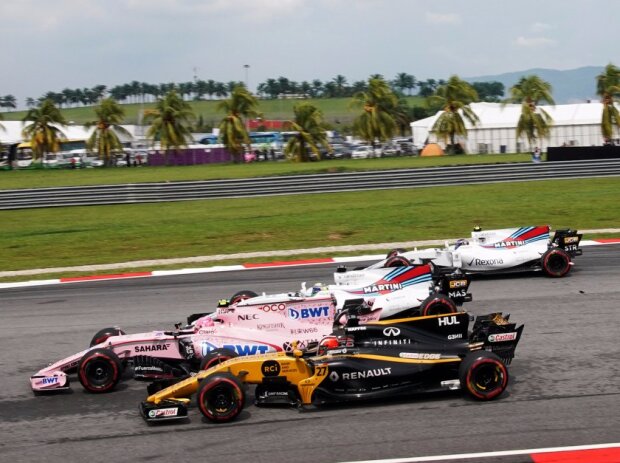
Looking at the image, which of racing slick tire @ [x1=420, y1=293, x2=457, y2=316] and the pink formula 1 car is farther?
racing slick tire @ [x1=420, y1=293, x2=457, y2=316]

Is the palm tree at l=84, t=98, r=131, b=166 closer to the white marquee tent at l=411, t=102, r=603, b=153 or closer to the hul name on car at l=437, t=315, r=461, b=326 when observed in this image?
the white marquee tent at l=411, t=102, r=603, b=153

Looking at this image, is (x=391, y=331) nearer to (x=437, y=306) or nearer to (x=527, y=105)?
(x=437, y=306)

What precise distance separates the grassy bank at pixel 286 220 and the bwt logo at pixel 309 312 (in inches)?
458

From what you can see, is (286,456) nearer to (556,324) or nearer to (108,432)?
(108,432)

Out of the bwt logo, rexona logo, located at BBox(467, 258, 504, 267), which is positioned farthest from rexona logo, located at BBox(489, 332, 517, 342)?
rexona logo, located at BBox(467, 258, 504, 267)

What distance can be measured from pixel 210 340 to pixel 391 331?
217 centimetres

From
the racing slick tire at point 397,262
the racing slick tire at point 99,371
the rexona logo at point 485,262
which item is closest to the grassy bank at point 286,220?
the rexona logo at point 485,262

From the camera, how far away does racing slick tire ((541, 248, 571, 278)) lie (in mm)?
14867

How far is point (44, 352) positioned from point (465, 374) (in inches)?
243

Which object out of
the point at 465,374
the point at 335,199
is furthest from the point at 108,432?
the point at 335,199

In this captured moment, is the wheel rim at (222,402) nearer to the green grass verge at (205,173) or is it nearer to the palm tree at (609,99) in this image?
the green grass verge at (205,173)

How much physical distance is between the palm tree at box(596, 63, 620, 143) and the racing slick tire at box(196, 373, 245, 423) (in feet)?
220

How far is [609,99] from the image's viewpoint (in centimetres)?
7075

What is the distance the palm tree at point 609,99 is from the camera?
7038 cm
